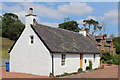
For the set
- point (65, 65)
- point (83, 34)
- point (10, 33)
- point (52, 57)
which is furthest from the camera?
point (10, 33)

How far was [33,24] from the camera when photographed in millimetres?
18844

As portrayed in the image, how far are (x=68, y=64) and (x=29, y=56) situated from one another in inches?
173

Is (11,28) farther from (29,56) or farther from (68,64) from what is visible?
(68,64)

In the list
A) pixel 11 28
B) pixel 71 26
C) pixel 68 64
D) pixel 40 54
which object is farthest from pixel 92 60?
pixel 11 28

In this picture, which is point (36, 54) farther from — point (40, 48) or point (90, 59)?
point (90, 59)

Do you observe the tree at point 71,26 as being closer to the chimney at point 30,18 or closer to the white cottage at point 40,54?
the white cottage at point 40,54

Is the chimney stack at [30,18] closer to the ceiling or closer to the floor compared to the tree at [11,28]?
closer to the floor

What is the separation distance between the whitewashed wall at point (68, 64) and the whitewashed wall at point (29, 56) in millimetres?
844

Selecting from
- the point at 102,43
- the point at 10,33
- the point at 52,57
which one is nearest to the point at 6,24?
the point at 10,33

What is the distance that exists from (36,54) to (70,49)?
418 centimetres

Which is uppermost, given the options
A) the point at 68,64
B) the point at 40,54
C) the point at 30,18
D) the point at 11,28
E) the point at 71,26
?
the point at 71,26

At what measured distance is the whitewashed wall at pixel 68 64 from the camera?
55.7 feet

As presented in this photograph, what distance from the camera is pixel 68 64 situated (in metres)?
18.8

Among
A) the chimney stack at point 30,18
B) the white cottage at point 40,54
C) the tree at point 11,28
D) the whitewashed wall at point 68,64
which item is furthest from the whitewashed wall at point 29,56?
the tree at point 11,28
